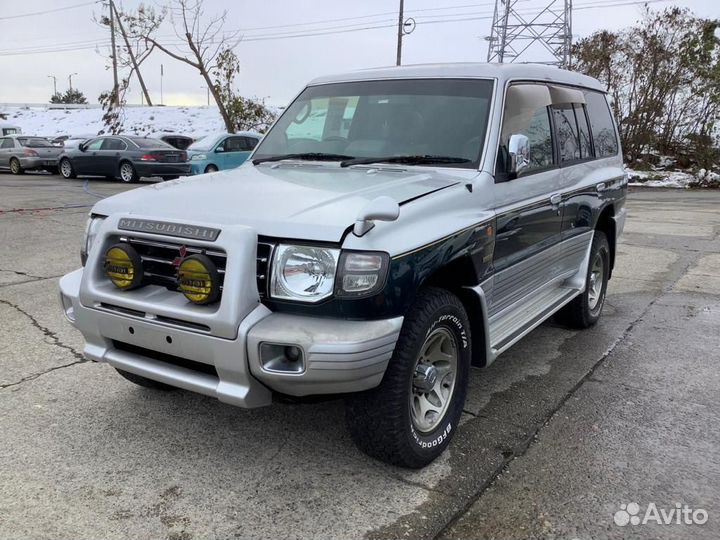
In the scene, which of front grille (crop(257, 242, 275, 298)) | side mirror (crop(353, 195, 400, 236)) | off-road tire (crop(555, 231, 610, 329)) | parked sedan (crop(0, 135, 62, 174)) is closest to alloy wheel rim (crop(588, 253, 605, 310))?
off-road tire (crop(555, 231, 610, 329))

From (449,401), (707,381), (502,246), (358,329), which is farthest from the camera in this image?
(707,381)

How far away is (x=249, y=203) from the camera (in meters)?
2.97

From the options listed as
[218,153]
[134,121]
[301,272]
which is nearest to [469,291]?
[301,272]

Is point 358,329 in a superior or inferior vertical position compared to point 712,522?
superior

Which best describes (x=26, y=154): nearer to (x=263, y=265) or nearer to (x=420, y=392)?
(x=263, y=265)

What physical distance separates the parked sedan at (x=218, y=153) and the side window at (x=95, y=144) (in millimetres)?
4132

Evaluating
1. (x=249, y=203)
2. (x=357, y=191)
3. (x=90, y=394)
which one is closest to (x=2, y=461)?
(x=90, y=394)

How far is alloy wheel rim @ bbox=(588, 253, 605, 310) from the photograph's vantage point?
18.2 feet

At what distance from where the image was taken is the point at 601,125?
5.61 metres

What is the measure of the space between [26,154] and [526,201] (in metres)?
23.2

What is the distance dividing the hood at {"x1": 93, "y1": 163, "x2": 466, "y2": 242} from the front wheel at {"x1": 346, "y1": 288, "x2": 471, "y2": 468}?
21.8 inches

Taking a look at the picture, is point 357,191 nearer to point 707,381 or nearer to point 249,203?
point 249,203

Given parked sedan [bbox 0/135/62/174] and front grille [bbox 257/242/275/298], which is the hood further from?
parked sedan [bbox 0/135/62/174]

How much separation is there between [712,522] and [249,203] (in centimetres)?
249
